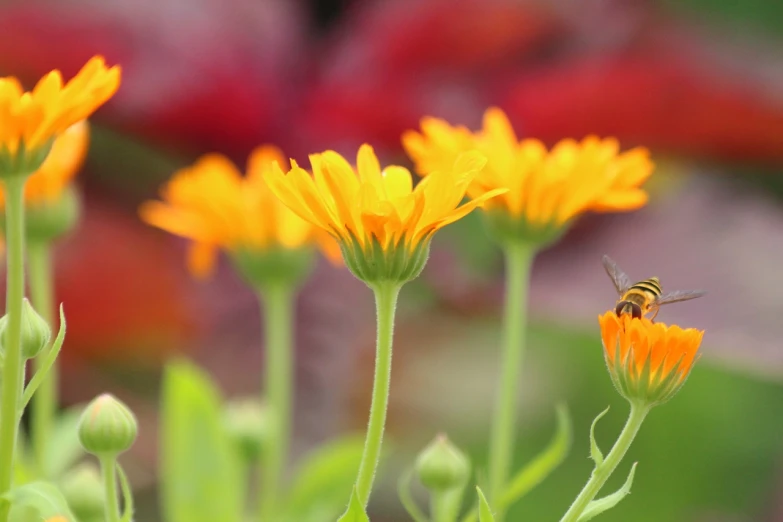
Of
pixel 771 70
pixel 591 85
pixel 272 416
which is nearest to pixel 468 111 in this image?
pixel 591 85

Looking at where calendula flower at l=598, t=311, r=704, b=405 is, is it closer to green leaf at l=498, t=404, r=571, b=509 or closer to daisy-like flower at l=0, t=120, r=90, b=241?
green leaf at l=498, t=404, r=571, b=509

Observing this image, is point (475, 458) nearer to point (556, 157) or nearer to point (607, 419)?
point (607, 419)

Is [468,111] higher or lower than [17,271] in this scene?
higher

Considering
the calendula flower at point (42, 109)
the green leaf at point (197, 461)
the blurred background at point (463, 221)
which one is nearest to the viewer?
the calendula flower at point (42, 109)

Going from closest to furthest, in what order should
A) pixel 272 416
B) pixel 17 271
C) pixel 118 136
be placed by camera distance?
pixel 17 271 → pixel 272 416 → pixel 118 136

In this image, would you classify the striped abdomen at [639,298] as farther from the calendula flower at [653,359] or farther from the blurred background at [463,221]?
the blurred background at [463,221]

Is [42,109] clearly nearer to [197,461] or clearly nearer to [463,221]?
[197,461]

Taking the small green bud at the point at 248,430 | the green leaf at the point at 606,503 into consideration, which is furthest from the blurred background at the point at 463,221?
the green leaf at the point at 606,503
